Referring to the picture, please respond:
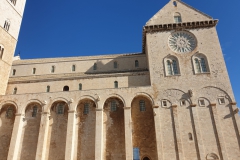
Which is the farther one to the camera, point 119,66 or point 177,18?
point 119,66

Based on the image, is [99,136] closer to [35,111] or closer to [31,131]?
[31,131]

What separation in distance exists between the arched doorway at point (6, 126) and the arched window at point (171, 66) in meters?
17.7

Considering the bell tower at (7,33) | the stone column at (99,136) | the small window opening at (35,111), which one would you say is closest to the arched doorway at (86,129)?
the stone column at (99,136)

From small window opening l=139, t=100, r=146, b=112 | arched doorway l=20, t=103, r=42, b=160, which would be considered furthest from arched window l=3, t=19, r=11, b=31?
small window opening l=139, t=100, r=146, b=112

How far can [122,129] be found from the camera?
20641 millimetres

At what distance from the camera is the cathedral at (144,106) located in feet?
62.1

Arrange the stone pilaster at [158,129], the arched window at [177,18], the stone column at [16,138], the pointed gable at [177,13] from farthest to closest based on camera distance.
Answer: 1. the arched window at [177,18]
2. the pointed gable at [177,13]
3. the stone column at [16,138]
4. the stone pilaster at [158,129]

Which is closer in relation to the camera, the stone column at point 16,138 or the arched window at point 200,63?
the stone column at point 16,138

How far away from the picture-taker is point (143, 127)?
813 inches

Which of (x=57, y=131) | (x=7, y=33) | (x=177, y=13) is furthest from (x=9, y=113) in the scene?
(x=177, y=13)

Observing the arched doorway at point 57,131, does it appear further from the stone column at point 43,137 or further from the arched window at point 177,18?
the arched window at point 177,18

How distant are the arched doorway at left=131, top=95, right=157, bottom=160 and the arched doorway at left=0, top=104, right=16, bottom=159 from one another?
13262 mm

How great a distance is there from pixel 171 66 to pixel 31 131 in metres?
16.8

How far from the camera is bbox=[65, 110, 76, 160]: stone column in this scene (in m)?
18.9
